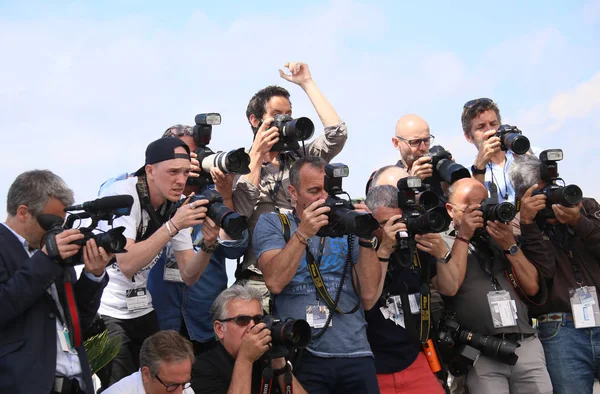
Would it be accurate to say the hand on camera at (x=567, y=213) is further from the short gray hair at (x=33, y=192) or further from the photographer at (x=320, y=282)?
the short gray hair at (x=33, y=192)

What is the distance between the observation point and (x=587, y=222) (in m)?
5.48

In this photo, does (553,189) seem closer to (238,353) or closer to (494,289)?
(494,289)

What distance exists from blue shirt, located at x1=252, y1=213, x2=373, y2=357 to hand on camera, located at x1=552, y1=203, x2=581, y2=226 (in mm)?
1537

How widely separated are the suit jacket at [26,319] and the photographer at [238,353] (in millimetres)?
966

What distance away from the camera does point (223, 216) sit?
433 cm

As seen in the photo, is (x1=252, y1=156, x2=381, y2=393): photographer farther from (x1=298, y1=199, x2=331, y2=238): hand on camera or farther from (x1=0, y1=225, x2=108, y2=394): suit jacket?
(x1=0, y1=225, x2=108, y2=394): suit jacket

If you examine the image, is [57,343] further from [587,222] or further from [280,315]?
[587,222]

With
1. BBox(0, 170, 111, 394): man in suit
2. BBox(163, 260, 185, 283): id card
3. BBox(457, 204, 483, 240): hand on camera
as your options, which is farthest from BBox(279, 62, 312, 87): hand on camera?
BBox(0, 170, 111, 394): man in suit

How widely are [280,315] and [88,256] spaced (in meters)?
1.29

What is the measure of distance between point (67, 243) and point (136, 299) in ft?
3.64

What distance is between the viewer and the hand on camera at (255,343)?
14.5ft

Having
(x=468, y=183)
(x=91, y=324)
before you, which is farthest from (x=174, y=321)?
(x=468, y=183)

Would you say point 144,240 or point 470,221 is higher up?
point 144,240

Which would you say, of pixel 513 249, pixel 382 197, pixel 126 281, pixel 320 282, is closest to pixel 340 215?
pixel 320 282
